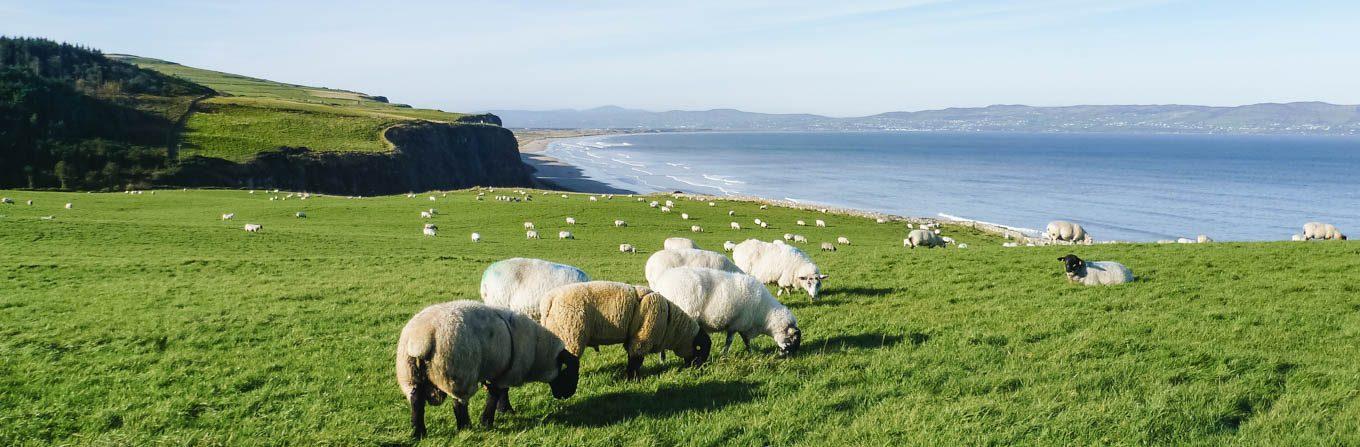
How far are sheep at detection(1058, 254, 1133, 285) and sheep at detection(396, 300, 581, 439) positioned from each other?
1458 cm

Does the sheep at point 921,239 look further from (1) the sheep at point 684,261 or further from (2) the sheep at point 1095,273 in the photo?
(1) the sheep at point 684,261

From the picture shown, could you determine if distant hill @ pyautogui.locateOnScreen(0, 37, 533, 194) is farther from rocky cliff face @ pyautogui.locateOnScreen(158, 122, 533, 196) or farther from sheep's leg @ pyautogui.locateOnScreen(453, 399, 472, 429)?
sheep's leg @ pyautogui.locateOnScreen(453, 399, 472, 429)

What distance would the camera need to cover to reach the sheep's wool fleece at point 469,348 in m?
7.18

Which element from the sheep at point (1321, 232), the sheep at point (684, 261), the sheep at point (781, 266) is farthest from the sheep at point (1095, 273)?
the sheep at point (1321, 232)

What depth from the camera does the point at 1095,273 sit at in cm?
1738

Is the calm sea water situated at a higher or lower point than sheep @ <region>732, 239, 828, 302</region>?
lower

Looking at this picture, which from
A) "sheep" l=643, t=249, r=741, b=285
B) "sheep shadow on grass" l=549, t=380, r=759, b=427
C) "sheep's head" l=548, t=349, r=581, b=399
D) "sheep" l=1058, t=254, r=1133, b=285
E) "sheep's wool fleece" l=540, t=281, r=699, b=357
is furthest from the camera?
"sheep" l=1058, t=254, r=1133, b=285

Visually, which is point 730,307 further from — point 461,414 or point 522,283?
point 461,414

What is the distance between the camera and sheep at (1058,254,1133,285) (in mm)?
17188

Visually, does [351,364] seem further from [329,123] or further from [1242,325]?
[329,123]

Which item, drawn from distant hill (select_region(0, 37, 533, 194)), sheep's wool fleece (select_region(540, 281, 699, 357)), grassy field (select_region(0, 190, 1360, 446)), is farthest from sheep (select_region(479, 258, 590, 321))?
distant hill (select_region(0, 37, 533, 194))

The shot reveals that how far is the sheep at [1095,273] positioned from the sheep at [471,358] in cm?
1458

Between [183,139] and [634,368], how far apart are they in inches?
3790

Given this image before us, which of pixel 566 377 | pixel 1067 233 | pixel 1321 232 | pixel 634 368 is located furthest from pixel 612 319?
pixel 1321 232
